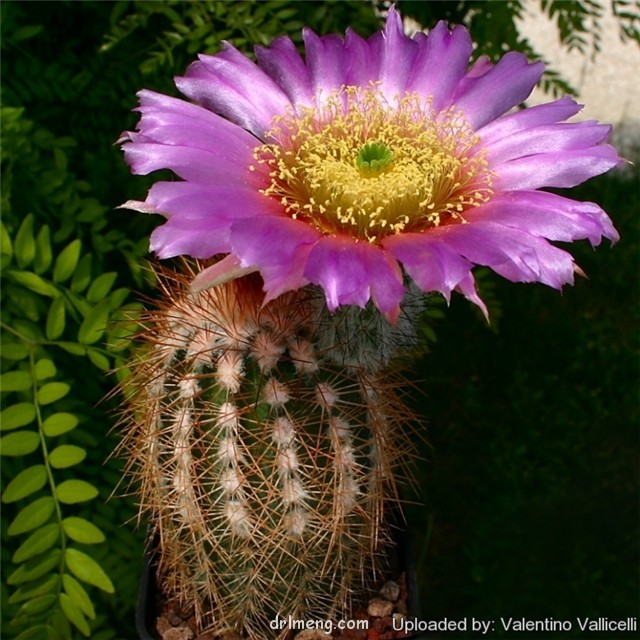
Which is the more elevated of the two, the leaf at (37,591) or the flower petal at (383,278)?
the flower petal at (383,278)

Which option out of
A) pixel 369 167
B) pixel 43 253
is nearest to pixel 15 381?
pixel 43 253

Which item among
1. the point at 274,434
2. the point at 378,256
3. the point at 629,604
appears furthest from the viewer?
the point at 629,604

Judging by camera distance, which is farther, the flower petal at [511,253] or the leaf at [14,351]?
the leaf at [14,351]

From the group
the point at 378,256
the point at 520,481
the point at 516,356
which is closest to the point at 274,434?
the point at 378,256

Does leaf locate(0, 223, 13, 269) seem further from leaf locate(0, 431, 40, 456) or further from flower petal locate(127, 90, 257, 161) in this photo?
flower petal locate(127, 90, 257, 161)

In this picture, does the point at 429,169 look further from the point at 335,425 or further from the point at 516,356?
the point at 516,356

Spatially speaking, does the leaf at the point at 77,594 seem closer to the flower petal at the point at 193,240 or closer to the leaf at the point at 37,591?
the leaf at the point at 37,591

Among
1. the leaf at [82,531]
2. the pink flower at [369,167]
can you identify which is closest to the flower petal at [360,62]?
the pink flower at [369,167]
